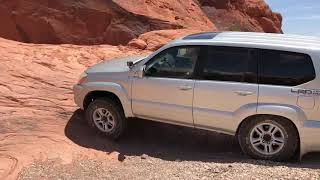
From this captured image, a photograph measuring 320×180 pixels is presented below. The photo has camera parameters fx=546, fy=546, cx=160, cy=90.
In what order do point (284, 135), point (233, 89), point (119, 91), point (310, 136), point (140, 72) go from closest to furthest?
point (310, 136)
point (284, 135)
point (233, 89)
point (140, 72)
point (119, 91)

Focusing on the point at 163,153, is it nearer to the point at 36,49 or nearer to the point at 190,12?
the point at 36,49

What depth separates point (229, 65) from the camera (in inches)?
294

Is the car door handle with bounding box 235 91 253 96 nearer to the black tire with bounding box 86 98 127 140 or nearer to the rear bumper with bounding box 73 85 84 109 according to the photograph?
the black tire with bounding box 86 98 127 140

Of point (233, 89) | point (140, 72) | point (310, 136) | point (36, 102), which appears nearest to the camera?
point (310, 136)

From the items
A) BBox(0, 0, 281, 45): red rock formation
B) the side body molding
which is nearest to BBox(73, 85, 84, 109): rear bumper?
the side body molding

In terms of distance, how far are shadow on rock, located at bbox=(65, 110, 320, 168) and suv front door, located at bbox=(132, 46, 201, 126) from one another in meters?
0.59

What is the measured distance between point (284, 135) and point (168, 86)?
175 centimetres

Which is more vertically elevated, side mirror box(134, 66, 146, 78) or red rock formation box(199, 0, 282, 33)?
red rock formation box(199, 0, 282, 33)

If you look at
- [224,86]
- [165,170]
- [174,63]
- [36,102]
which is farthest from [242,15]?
[165,170]

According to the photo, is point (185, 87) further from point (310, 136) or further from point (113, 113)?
point (310, 136)

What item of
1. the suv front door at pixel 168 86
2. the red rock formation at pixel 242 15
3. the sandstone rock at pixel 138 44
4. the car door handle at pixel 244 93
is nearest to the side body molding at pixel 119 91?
the suv front door at pixel 168 86

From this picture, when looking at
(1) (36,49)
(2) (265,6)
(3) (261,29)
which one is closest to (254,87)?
(1) (36,49)

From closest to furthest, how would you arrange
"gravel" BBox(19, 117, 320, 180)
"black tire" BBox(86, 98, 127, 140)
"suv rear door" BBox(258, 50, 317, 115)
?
"gravel" BBox(19, 117, 320, 180) < "suv rear door" BBox(258, 50, 317, 115) < "black tire" BBox(86, 98, 127, 140)

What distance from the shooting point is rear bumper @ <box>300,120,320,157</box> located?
7.05m
